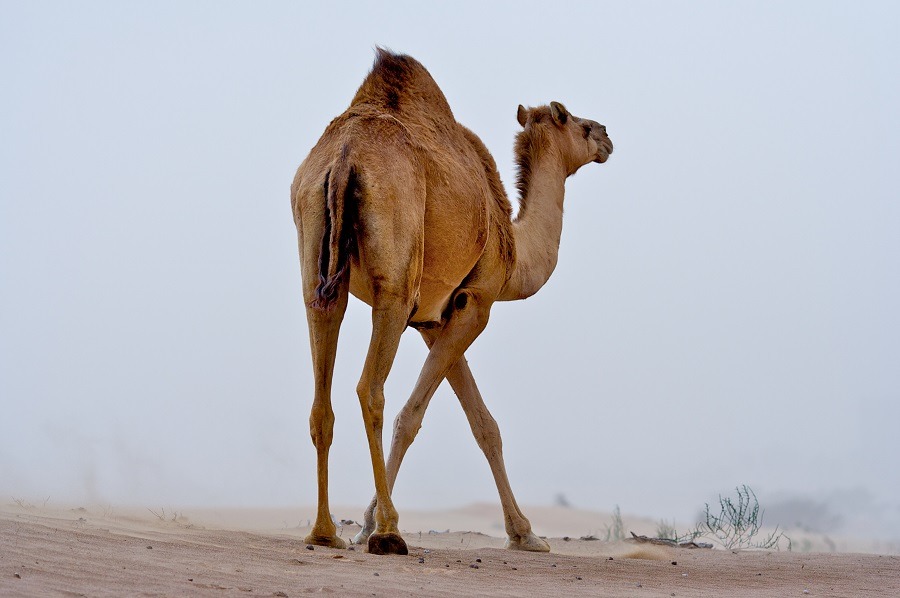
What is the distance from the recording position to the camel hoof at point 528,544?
9.38 metres

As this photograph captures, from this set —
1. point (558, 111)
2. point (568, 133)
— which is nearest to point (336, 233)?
point (558, 111)

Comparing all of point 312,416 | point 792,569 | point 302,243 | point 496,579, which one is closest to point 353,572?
point 496,579

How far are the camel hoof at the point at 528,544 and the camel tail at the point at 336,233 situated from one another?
3.36 metres

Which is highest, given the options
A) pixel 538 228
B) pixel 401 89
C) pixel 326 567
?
pixel 401 89

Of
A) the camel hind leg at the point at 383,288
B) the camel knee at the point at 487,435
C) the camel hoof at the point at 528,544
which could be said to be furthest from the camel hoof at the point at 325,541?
the camel knee at the point at 487,435

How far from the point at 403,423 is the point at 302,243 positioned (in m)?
2.18

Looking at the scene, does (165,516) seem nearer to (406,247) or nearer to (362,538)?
(362,538)

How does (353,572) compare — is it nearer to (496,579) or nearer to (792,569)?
(496,579)

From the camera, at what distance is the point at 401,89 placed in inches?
344

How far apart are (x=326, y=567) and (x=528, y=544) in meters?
3.65

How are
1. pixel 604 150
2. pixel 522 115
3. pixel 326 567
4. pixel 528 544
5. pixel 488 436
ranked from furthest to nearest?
1. pixel 604 150
2. pixel 522 115
3. pixel 488 436
4. pixel 528 544
5. pixel 326 567

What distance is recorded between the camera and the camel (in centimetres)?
711

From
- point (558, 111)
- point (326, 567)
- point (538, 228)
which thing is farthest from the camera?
point (558, 111)

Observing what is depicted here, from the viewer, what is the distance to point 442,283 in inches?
330
